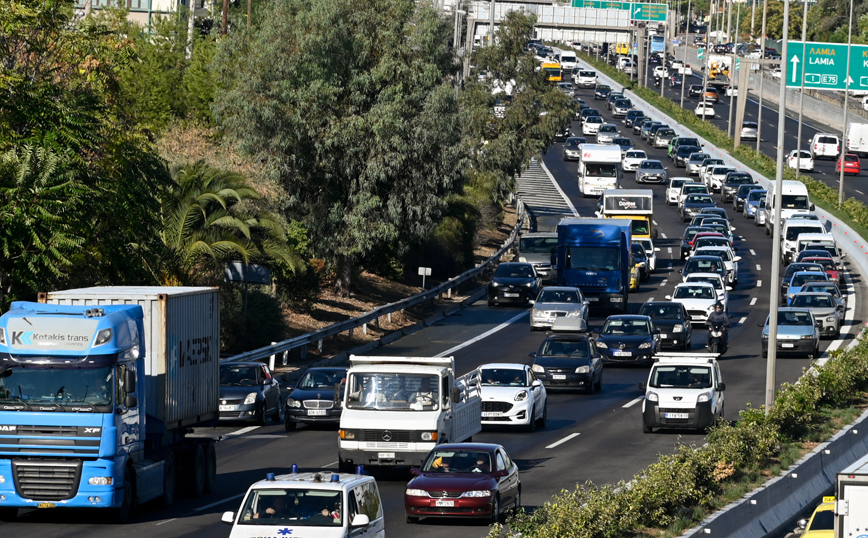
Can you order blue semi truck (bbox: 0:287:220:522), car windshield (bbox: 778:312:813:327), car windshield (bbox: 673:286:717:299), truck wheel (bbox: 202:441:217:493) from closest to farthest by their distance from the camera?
blue semi truck (bbox: 0:287:220:522) < truck wheel (bbox: 202:441:217:493) < car windshield (bbox: 778:312:813:327) < car windshield (bbox: 673:286:717:299)

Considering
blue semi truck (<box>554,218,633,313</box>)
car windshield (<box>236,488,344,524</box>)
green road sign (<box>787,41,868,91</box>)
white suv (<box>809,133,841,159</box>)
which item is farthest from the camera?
white suv (<box>809,133,841,159</box>)

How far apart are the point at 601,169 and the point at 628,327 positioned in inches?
1488

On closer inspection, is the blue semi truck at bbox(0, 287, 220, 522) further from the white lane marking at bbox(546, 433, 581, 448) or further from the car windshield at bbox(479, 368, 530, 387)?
the car windshield at bbox(479, 368, 530, 387)

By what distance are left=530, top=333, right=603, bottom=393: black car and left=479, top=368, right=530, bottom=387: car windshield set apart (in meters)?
4.49

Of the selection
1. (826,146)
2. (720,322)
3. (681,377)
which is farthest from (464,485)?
(826,146)

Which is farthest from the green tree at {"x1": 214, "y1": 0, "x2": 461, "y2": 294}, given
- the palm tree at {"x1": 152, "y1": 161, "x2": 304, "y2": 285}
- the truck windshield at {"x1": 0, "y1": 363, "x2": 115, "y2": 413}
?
the truck windshield at {"x1": 0, "y1": 363, "x2": 115, "y2": 413}

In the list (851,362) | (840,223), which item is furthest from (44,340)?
(840,223)

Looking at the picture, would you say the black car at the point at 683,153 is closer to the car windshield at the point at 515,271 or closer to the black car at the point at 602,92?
the black car at the point at 602,92

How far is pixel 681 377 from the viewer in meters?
29.4

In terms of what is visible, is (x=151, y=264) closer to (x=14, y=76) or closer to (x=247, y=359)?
(x=247, y=359)

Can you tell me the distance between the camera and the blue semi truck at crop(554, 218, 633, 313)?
157 ft

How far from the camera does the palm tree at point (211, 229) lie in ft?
115

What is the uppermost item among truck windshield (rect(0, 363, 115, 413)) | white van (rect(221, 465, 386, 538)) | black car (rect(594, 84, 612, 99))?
black car (rect(594, 84, 612, 99))

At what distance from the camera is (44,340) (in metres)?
18.5
